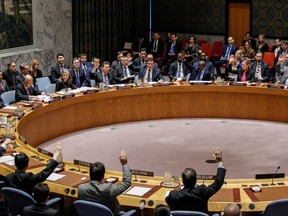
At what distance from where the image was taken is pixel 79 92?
12.9m

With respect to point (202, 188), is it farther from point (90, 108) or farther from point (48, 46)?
point (48, 46)

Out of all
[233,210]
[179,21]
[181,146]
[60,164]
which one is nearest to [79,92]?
[181,146]

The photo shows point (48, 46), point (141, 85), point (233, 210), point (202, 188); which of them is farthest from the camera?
point (48, 46)

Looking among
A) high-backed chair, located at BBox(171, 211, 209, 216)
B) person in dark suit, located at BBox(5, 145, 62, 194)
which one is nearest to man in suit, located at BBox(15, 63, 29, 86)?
person in dark suit, located at BBox(5, 145, 62, 194)

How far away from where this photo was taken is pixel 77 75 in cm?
1417

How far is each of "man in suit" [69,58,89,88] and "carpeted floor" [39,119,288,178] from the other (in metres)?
1.36

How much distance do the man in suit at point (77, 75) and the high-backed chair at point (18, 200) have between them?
7261 millimetres

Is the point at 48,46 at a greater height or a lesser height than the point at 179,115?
greater

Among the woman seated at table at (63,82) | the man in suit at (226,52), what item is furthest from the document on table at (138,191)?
the man in suit at (226,52)

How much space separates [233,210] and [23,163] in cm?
260

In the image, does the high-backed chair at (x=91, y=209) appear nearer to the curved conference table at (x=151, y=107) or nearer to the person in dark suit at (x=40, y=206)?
the person in dark suit at (x=40, y=206)

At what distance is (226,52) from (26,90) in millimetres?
7450

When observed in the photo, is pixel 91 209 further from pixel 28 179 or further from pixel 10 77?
pixel 10 77

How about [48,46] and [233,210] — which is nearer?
[233,210]
